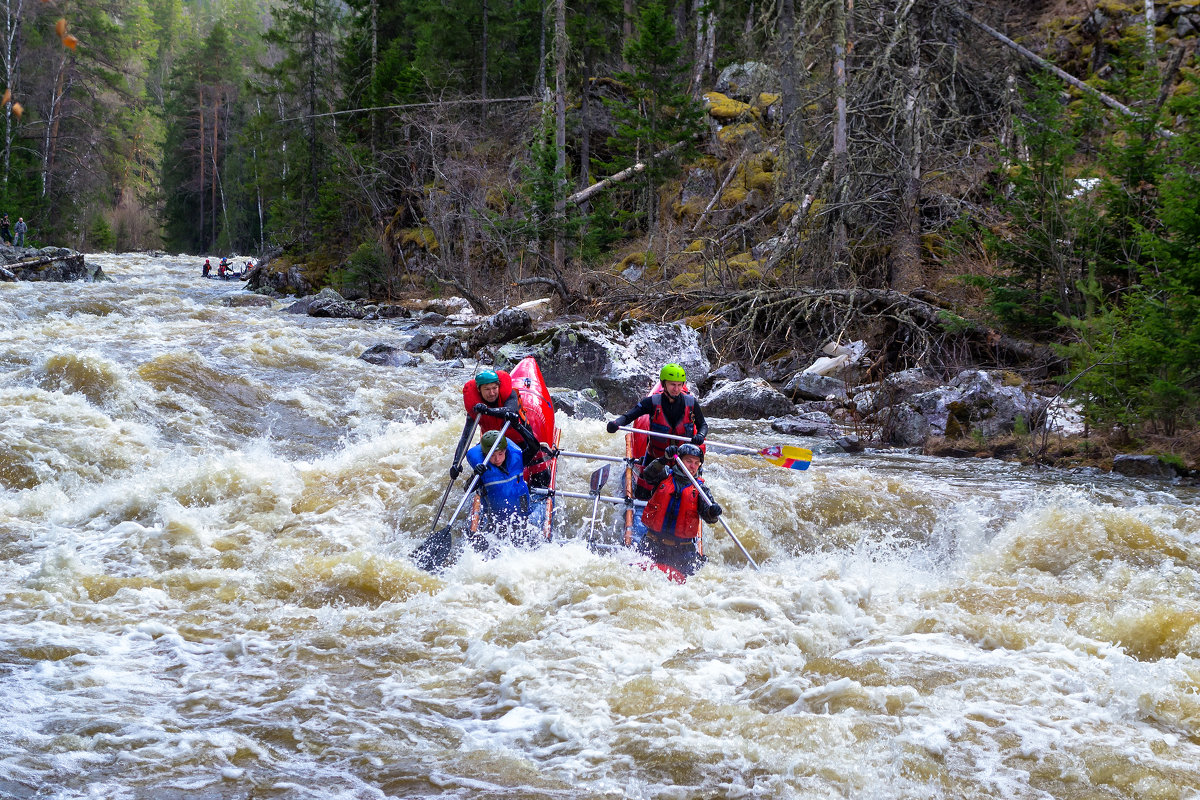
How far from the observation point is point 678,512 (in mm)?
6539

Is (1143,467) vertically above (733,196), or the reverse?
(733,196)

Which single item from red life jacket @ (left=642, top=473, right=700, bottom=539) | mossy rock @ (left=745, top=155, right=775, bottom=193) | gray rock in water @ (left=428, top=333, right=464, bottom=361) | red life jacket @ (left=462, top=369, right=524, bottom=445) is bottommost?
red life jacket @ (left=642, top=473, right=700, bottom=539)

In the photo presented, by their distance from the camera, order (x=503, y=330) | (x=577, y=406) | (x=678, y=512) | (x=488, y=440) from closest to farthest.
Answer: (x=678, y=512) < (x=488, y=440) < (x=577, y=406) < (x=503, y=330)

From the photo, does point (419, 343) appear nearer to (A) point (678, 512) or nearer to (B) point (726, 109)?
(A) point (678, 512)

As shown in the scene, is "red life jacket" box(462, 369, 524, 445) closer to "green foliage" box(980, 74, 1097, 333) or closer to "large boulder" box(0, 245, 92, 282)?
"green foliage" box(980, 74, 1097, 333)

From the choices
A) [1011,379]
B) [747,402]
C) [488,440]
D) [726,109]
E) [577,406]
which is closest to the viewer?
[488,440]

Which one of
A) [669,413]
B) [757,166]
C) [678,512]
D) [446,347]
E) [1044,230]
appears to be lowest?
[678,512]

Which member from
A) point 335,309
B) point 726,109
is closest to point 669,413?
point 335,309

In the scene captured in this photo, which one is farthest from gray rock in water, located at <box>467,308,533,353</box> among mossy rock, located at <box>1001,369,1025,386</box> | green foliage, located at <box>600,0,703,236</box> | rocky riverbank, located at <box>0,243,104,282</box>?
rocky riverbank, located at <box>0,243,104,282</box>

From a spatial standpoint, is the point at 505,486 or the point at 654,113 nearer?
the point at 505,486

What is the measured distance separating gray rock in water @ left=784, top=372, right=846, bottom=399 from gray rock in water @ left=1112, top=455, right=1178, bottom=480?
12.4 feet

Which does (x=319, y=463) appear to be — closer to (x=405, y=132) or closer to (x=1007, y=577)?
(x=1007, y=577)

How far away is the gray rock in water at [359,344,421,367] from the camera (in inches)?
538

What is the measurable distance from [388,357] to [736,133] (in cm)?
1097
